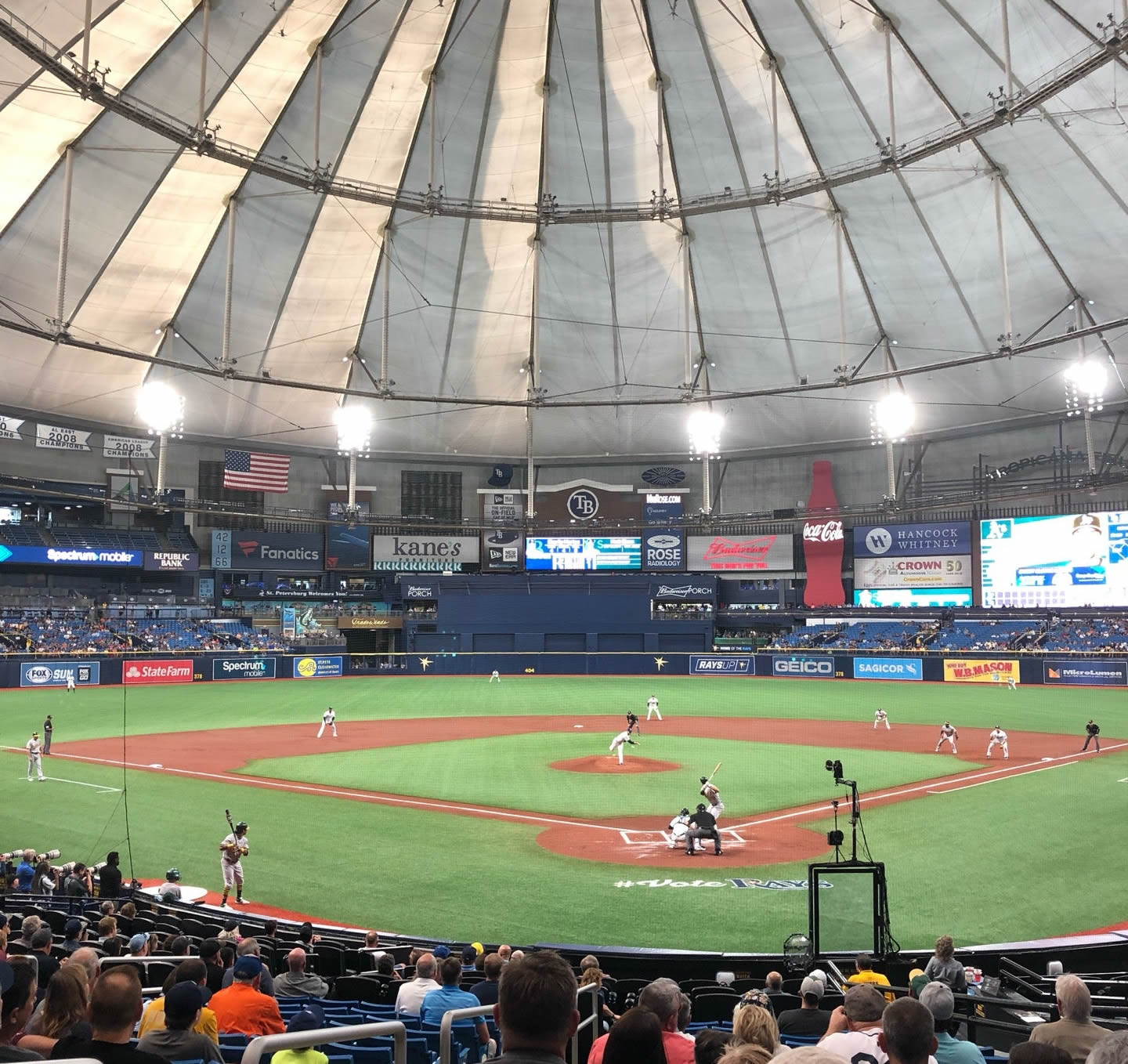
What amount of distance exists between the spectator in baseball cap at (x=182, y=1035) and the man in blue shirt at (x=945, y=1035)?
393 cm

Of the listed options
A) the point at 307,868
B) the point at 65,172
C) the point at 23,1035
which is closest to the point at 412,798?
the point at 307,868

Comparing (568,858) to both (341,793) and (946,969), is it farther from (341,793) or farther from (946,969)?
(946,969)

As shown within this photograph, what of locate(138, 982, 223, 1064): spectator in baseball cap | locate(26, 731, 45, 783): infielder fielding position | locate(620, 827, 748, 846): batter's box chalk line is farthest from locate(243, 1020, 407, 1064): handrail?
locate(26, 731, 45, 783): infielder fielding position

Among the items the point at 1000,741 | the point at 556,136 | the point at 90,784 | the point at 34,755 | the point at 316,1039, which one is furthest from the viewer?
the point at 556,136

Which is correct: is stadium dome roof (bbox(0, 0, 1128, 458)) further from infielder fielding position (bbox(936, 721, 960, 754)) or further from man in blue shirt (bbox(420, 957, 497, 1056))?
man in blue shirt (bbox(420, 957, 497, 1056))

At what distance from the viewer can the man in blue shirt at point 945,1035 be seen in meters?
5.86

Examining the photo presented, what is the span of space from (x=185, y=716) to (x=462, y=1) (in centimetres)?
3396

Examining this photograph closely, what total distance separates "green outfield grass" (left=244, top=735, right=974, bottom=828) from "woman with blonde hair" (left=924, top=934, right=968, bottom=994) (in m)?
12.9

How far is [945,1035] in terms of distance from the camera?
6.23 metres

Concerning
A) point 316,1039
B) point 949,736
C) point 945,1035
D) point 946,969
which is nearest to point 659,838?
point 946,969

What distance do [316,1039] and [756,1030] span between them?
256cm

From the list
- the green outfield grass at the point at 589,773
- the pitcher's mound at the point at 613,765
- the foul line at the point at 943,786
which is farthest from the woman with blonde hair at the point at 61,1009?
the pitcher's mound at the point at 613,765

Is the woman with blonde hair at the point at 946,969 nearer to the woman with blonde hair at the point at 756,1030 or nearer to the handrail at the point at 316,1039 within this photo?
the woman with blonde hair at the point at 756,1030

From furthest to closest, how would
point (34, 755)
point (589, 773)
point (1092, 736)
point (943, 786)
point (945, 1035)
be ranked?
point (1092, 736) < point (589, 773) < point (34, 755) < point (943, 786) < point (945, 1035)
